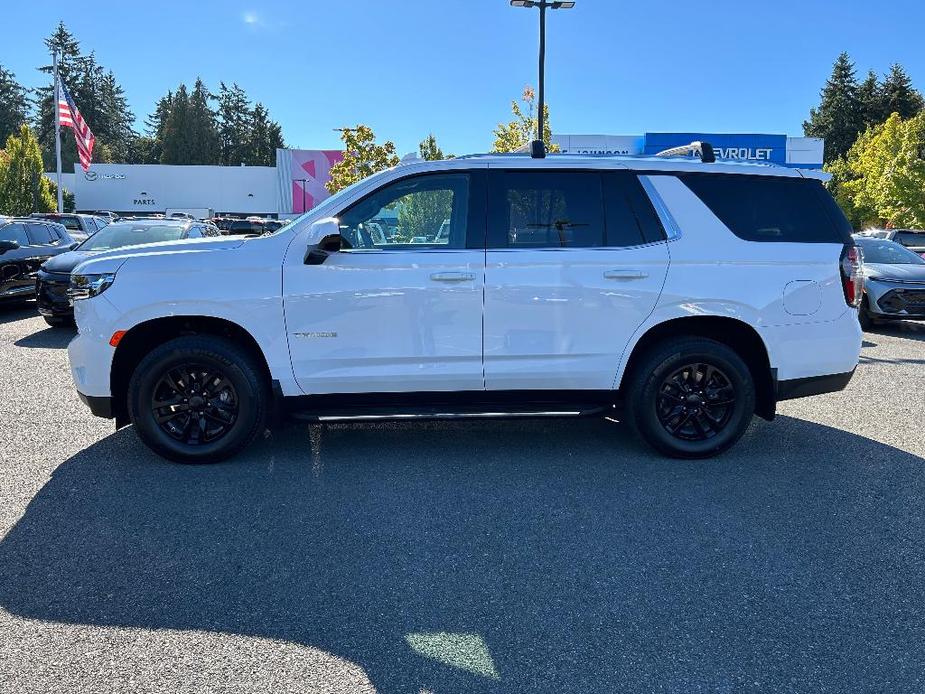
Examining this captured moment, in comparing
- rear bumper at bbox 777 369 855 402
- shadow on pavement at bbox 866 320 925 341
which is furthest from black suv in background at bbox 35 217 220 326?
shadow on pavement at bbox 866 320 925 341

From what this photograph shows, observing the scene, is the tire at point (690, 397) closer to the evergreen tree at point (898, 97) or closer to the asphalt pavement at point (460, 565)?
the asphalt pavement at point (460, 565)

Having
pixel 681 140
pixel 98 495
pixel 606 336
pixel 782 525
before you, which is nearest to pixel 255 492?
pixel 98 495

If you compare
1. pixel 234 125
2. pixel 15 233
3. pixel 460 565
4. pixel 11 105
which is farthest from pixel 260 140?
pixel 460 565

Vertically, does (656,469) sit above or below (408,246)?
below

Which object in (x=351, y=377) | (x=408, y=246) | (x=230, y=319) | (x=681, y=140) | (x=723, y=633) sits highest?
(x=681, y=140)

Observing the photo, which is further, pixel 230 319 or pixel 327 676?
pixel 230 319

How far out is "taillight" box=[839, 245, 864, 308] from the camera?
4965 mm

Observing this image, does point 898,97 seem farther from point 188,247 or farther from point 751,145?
point 188,247

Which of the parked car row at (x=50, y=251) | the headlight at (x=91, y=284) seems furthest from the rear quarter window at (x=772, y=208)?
the parked car row at (x=50, y=251)

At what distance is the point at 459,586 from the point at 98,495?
2419mm

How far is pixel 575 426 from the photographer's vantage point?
19.7 ft

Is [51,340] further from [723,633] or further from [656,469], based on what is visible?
[723,633]

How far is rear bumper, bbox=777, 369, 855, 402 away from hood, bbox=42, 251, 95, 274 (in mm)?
9511

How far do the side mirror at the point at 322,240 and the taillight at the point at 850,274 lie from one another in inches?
136
